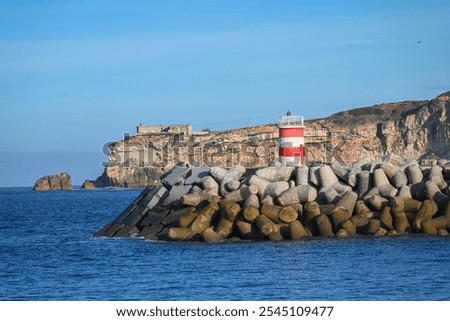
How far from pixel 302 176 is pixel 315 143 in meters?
81.5

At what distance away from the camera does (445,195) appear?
23.5 meters

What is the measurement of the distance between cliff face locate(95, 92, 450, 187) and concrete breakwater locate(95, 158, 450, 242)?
5661cm

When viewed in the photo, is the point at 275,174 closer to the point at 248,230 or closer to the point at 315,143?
the point at 248,230

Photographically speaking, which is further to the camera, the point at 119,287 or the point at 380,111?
the point at 380,111

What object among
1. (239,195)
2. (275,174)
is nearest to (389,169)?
(275,174)

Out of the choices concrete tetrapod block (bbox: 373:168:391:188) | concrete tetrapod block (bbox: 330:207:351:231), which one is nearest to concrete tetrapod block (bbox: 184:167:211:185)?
concrete tetrapod block (bbox: 330:207:351:231)

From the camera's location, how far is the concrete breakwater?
23.3 meters

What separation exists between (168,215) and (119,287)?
6.94 m

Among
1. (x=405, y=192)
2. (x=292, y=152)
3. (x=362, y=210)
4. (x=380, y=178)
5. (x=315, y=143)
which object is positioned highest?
(x=315, y=143)

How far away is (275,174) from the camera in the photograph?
25594mm

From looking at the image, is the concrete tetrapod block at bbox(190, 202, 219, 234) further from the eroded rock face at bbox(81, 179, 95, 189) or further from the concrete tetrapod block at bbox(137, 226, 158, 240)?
the eroded rock face at bbox(81, 179, 95, 189)

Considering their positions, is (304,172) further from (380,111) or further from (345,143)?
(380,111)

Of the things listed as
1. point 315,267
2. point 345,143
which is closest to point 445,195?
point 315,267
